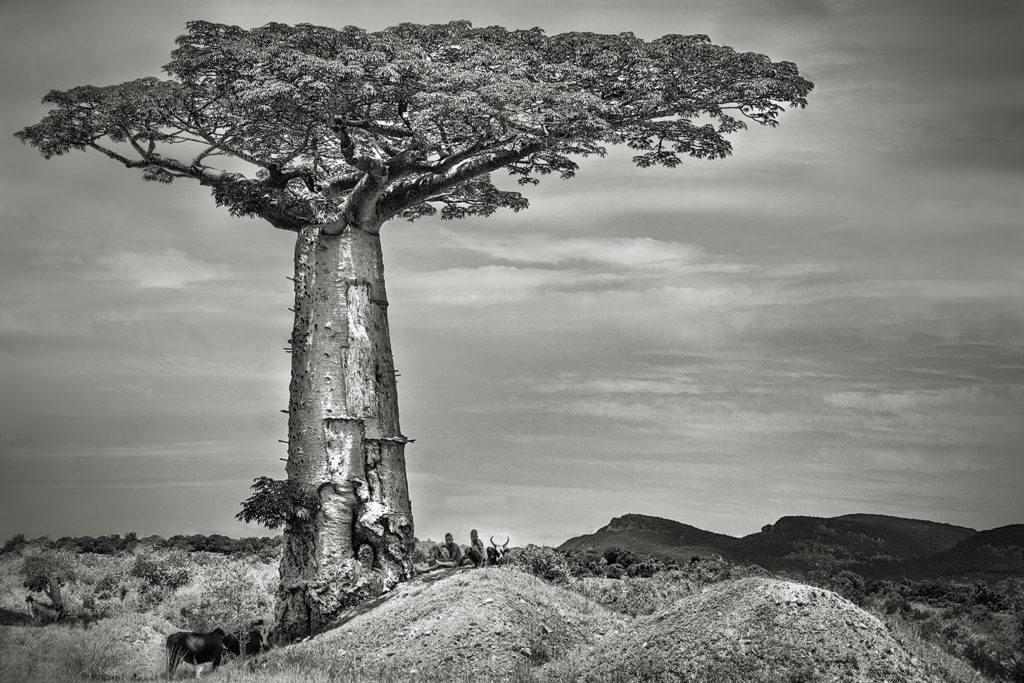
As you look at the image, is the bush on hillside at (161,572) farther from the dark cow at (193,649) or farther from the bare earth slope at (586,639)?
the bare earth slope at (586,639)

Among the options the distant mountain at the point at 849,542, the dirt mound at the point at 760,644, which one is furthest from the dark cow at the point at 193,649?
the distant mountain at the point at 849,542

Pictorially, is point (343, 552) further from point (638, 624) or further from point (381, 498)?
point (638, 624)

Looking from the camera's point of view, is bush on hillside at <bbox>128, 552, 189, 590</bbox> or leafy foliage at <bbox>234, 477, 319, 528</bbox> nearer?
leafy foliage at <bbox>234, 477, 319, 528</bbox>

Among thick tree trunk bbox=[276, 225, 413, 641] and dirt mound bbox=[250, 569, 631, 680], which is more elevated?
thick tree trunk bbox=[276, 225, 413, 641]

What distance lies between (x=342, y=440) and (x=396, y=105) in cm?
711

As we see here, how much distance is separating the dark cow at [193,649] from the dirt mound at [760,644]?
8.42 metres

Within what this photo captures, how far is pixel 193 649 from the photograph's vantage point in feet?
66.5

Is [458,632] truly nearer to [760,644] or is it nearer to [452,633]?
[452,633]

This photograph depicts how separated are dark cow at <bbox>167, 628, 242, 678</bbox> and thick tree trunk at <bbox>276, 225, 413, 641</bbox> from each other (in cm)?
135

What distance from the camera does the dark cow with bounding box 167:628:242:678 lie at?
20.3 metres

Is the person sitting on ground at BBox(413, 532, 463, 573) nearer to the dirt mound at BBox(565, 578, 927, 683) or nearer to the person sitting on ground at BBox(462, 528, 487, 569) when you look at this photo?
the person sitting on ground at BBox(462, 528, 487, 569)

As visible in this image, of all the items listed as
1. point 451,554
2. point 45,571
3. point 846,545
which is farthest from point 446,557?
point 846,545

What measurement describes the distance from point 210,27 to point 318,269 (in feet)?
19.0

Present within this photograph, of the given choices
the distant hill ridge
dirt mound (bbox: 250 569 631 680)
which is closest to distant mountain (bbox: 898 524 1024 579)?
the distant hill ridge
